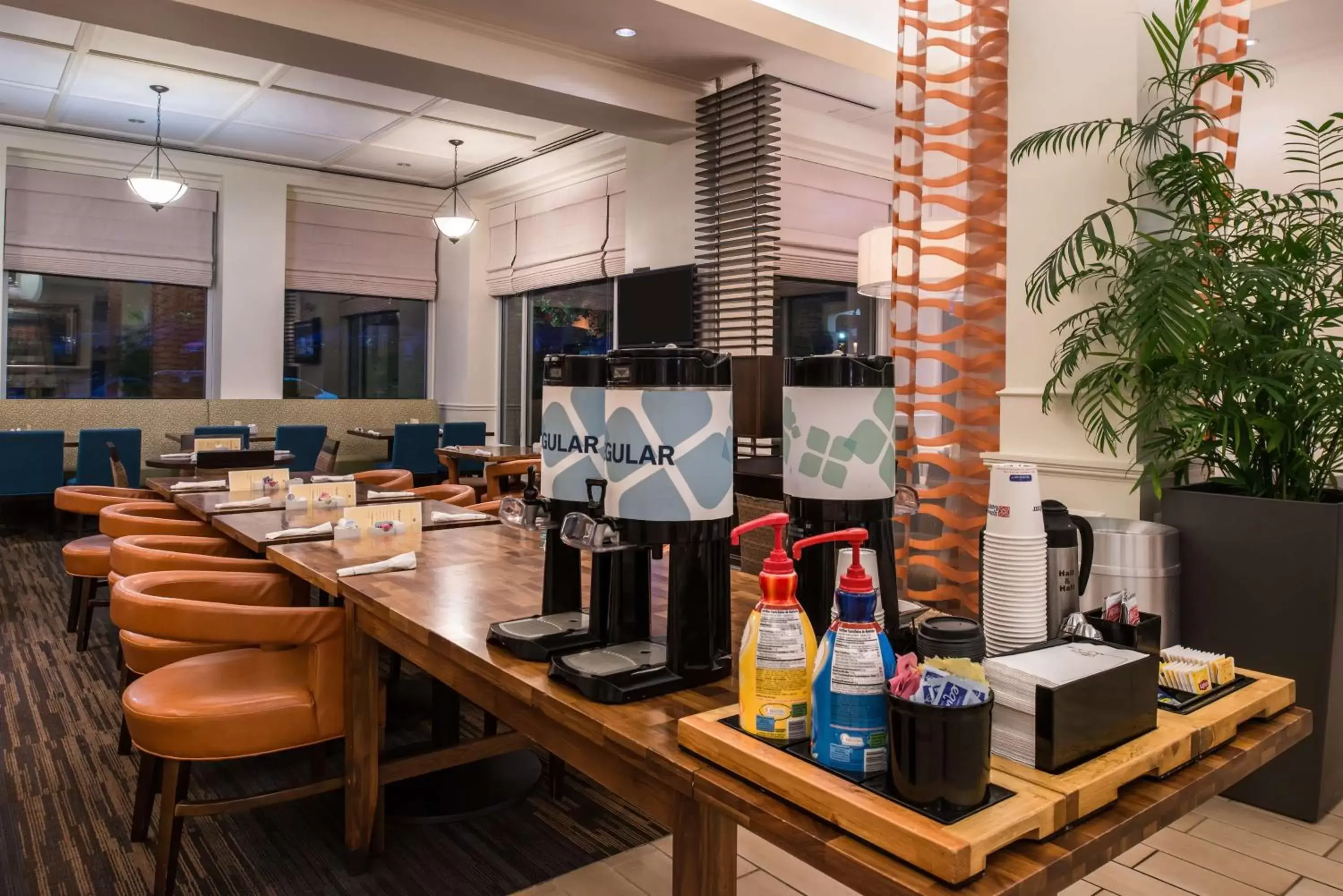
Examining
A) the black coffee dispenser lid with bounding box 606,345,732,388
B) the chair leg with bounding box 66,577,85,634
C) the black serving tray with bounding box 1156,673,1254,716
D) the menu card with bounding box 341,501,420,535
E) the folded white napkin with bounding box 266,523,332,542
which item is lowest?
the chair leg with bounding box 66,577,85,634

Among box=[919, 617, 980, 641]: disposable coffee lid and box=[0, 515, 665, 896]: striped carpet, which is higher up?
box=[919, 617, 980, 641]: disposable coffee lid

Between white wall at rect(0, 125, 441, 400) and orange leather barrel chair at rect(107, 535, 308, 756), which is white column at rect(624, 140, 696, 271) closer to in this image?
white wall at rect(0, 125, 441, 400)

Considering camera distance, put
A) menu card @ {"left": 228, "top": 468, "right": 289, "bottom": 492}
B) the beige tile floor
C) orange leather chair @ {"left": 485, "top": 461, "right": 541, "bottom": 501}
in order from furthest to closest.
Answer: orange leather chair @ {"left": 485, "top": 461, "right": 541, "bottom": 501}
menu card @ {"left": 228, "top": 468, "right": 289, "bottom": 492}
the beige tile floor

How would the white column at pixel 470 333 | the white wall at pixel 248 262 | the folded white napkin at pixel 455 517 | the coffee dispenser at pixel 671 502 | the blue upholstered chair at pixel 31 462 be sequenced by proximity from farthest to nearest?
the white column at pixel 470 333
the white wall at pixel 248 262
the blue upholstered chair at pixel 31 462
the folded white napkin at pixel 455 517
the coffee dispenser at pixel 671 502

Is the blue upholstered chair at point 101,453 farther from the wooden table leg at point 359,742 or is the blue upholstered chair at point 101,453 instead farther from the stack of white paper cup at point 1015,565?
the stack of white paper cup at point 1015,565

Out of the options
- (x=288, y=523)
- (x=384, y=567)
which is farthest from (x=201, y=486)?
(x=384, y=567)

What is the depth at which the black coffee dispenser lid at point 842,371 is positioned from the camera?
1.20 meters

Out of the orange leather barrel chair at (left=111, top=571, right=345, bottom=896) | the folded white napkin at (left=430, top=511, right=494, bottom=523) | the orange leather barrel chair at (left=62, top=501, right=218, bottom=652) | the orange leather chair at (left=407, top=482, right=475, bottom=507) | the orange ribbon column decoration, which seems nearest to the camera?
the orange leather barrel chair at (left=111, top=571, right=345, bottom=896)

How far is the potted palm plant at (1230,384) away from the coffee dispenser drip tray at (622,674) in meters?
1.84

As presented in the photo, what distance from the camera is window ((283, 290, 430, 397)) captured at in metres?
9.15

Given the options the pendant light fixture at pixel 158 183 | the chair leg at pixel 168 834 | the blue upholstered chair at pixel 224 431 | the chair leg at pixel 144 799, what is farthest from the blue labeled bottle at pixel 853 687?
the pendant light fixture at pixel 158 183

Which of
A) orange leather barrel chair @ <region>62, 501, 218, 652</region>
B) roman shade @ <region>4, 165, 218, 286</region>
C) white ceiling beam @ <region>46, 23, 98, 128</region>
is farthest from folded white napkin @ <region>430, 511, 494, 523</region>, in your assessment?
roman shade @ <region>4, 165, 218, 286</region>

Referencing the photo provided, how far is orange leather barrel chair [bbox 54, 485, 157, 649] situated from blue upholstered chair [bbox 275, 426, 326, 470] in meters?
2.59

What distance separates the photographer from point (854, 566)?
94 centimetres
